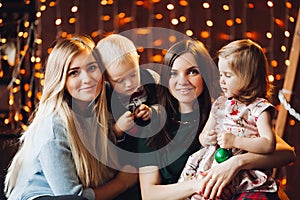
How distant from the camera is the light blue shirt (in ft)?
4.09

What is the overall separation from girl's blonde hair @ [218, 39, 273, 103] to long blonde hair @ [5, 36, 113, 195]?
0.31 metres

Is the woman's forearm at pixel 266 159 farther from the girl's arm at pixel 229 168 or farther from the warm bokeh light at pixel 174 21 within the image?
the warm bokeh light at pixel 174 21

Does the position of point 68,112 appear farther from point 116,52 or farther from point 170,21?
point 170,21

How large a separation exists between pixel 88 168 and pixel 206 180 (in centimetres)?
27

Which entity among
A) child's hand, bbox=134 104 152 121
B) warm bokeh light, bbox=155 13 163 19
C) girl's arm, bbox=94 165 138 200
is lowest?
girl's arm, bbox=94 165 138 200

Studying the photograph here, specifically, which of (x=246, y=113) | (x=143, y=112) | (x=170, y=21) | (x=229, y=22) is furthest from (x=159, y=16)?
(x=246, y=113)

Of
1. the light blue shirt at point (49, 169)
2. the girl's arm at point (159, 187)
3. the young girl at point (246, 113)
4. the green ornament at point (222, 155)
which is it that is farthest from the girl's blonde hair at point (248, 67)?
the light blue shirt at point (49, 169)

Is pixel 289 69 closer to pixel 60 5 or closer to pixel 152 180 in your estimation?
pixel 152 180

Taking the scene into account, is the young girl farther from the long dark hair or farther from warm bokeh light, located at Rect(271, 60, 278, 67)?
warm bokeh light, located at Rect(271, 60, 278, 67)

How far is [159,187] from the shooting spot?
1276 mm

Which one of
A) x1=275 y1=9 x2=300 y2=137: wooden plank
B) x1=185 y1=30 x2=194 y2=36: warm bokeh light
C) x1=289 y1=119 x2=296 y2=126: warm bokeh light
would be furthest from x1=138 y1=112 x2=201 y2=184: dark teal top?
x1=289 y1=119 x2=296 y2=126: warm bokeh light

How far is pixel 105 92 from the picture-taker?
4.34ft

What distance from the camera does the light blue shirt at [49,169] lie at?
49.1 inches

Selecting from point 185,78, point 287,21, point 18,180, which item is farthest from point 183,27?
point 18,180
